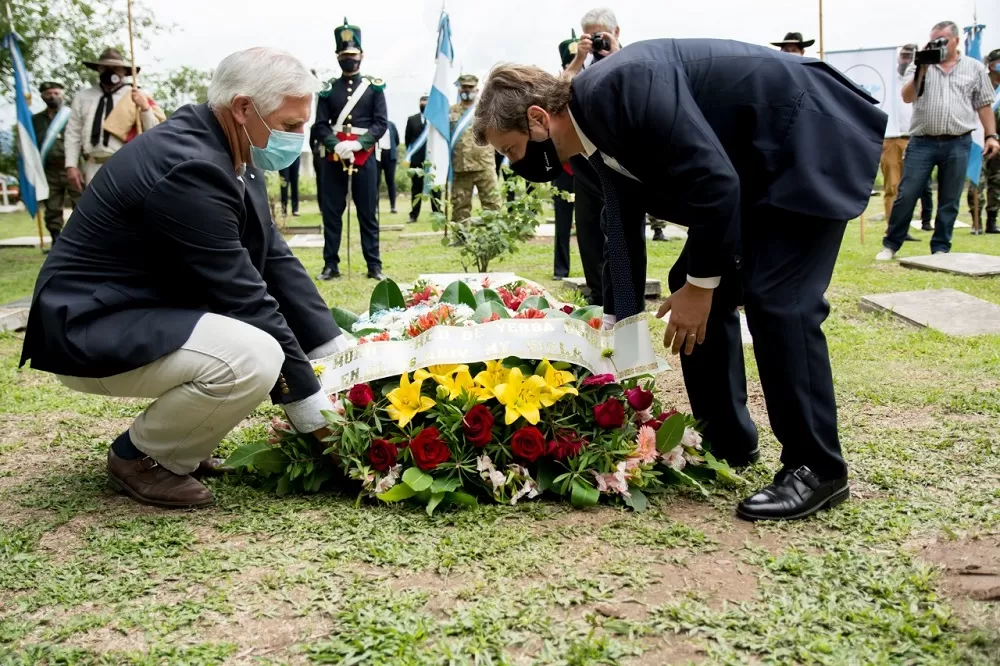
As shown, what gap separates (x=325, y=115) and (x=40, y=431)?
510cm

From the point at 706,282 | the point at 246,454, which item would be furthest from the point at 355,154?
the point at 706,282

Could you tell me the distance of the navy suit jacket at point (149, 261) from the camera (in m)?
2.60

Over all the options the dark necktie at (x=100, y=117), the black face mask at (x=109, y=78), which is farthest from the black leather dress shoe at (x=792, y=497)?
the black face mask at (x=109, y=78)

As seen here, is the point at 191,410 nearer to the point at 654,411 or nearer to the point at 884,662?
the point at 654,411

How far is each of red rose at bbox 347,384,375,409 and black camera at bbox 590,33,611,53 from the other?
13.1ft

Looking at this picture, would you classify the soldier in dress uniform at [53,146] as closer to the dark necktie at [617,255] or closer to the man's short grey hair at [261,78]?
the man's short grey hair at [261,78]

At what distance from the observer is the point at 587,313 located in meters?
3.46

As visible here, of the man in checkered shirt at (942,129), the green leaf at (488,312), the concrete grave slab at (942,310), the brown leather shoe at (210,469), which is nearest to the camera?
the brown leather shoe at (210,469)

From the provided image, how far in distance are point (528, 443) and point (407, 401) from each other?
0.40 meters

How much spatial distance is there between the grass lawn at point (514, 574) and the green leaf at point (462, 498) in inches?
1.4

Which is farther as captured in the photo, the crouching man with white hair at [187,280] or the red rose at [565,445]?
the red rose at [565,445]

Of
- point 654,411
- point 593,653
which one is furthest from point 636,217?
point 593,653

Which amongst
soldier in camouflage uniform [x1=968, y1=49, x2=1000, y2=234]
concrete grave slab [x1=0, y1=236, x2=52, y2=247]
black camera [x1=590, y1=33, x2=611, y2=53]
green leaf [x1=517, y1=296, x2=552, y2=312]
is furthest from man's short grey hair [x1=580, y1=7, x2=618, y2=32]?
concrete grave slab [x1=0, y1=236, x2=52, y2=247]

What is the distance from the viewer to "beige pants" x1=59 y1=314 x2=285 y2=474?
105 inches
